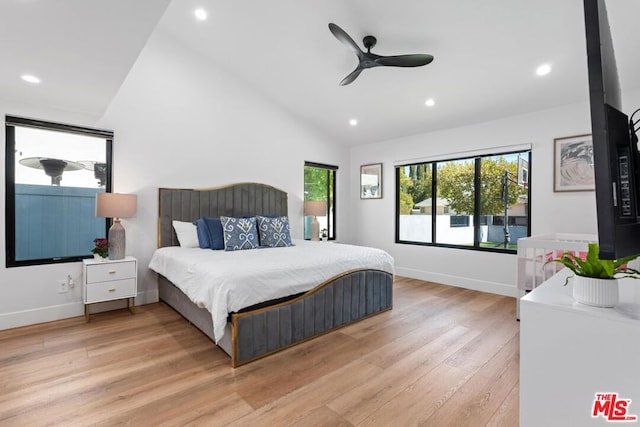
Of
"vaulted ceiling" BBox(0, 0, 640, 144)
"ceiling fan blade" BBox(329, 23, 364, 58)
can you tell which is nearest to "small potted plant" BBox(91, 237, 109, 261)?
"vaulted ceiling" BBox(0, 0, 640, 144)

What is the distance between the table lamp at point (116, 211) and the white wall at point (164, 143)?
36 centimetres

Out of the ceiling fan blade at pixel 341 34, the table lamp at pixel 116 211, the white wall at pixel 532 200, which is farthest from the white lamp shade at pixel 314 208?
the ceiling fan blade at pixel 341 34

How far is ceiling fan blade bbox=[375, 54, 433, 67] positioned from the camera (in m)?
2.68

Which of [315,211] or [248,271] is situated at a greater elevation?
[315,211]

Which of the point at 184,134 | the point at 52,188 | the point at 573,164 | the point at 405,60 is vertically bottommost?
the point at 52,188

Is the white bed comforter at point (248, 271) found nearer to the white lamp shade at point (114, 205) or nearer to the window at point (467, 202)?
the white lamp shade at point (114, 205)

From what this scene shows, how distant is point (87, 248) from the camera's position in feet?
11.6

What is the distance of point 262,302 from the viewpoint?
2447mm

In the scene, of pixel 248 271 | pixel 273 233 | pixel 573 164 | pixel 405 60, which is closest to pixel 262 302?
pixel 248 271

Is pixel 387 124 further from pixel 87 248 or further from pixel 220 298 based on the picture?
pixel 87 248

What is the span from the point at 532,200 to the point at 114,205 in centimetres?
505

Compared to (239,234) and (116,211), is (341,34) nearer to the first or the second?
(239,234)

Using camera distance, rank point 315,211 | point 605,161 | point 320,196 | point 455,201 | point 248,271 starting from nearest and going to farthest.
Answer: point 605,161 < point 248,271 < point 455,201 < point 315,211 < point 320,196

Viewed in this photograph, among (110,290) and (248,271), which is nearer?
(248,271)
